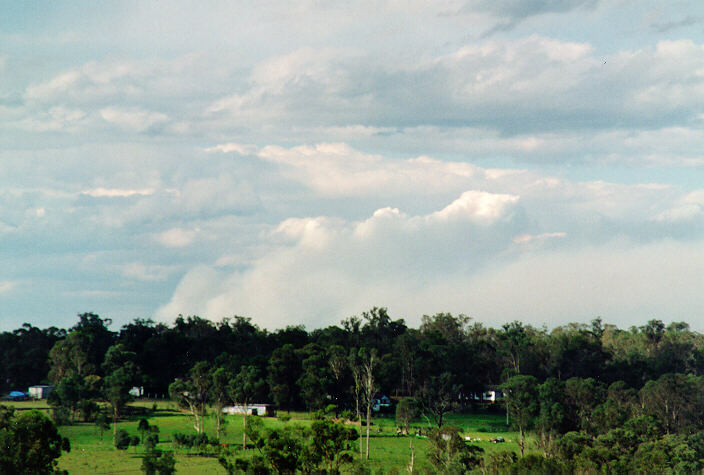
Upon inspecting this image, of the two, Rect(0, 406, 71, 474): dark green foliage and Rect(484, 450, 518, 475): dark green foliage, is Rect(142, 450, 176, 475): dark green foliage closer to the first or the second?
Rect(0, 406, 71, 474): dark green foliage

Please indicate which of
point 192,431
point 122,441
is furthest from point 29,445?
point 192,431

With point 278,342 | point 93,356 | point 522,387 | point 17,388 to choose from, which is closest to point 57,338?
point 17,388

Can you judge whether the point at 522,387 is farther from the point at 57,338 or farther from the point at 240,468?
the point at 57,338

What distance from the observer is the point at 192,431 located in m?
91.6

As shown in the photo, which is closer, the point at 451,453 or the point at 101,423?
the point at 451,453

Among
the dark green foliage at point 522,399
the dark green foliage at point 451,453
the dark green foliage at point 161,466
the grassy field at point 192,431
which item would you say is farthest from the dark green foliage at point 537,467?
the dark green foliage at point 522,399

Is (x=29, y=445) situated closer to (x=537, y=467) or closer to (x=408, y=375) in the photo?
(x=537, y=467)

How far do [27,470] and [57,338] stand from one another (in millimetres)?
102419

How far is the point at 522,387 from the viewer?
315 ft

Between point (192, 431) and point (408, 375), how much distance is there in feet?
124

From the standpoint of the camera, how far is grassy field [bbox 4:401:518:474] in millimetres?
69438

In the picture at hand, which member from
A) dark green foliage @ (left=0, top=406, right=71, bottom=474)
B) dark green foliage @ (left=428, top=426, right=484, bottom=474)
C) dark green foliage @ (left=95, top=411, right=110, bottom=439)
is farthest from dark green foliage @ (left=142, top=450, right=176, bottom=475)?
dark green foliage @ (left=95, top=411, right=110, bottom=439)

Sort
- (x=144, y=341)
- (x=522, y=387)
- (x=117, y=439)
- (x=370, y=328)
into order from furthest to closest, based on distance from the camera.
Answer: (x=370, y=328) < (x=144, y=341) < (x=522, y=387) < (x=117, y=439)

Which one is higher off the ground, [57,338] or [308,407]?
[57,338]
